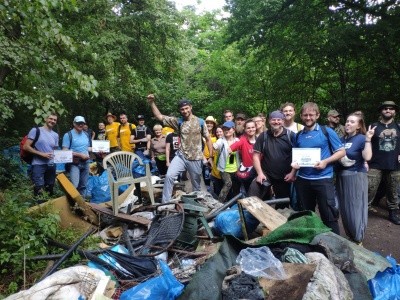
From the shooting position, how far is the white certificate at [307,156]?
398 centimetres

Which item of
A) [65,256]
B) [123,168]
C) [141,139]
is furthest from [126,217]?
[141,139]

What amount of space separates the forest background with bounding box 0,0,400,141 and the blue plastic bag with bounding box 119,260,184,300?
231 cm

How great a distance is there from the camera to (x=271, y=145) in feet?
15.1

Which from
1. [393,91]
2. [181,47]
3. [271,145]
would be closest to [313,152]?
[271,145]

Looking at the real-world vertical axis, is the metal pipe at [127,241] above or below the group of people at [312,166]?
below

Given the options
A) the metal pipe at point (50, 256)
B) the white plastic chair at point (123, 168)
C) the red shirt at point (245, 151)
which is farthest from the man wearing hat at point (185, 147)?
the metal pipe at point (50, 256)

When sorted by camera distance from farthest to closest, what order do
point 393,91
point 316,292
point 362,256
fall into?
point 393,91 → point 362,256 → point 316,292

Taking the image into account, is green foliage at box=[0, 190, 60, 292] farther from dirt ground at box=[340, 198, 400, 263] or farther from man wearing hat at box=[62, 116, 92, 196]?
dirt ground at box=[340, 198, 400, 263]

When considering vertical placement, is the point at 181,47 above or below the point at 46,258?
above

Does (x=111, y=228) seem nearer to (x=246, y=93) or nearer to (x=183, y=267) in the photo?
(x=183, y=267)

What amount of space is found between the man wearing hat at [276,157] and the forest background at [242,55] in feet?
9.58

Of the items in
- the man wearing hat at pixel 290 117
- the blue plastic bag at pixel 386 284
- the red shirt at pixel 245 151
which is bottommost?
the blue plastic bag at pixel 386 284

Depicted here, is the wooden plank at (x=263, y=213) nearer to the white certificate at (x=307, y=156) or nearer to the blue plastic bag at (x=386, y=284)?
the white certificate at (x=307, y=156)

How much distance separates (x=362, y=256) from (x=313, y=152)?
50.8 inches
